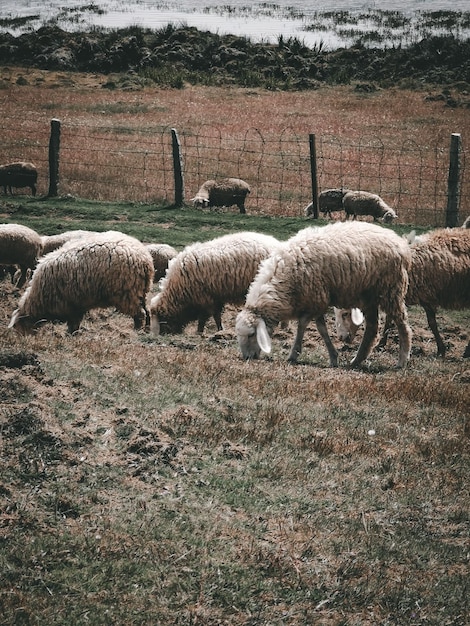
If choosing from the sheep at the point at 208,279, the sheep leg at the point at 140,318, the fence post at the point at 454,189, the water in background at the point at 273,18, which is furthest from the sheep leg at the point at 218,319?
the water in background at the point at 273,18

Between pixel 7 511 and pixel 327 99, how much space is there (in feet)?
118

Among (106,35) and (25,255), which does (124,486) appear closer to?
(25,255)

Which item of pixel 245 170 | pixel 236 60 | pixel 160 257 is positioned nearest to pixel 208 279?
pixel 160 257

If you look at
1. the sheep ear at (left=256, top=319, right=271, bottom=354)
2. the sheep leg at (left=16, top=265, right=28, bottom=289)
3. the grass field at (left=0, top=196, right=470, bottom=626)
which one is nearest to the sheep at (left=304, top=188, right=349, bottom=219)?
the sheep leg at (left=16, top=265, right=28, bottom=289)

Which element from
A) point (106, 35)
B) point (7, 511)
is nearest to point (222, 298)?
point (7, 511)

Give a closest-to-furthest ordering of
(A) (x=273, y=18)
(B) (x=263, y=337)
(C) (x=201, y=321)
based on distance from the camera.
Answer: (B) (x=263, y=337) < (C) (x=201, y=321) < (A) (x=273, y=18)

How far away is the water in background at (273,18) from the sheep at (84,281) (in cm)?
5010

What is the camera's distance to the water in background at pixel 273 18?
60188mm

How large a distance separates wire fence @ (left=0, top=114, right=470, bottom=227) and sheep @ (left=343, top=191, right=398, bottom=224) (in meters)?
0.53

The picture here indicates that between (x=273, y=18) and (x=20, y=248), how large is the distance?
221 ft

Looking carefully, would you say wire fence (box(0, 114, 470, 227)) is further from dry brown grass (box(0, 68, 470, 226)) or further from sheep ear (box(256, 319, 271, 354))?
sheep ear (box(256, 319, 271, 354))

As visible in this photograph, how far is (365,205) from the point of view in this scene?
17.8 m

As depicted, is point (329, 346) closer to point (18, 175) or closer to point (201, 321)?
point (201, 321)

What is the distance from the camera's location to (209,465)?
5395mm
